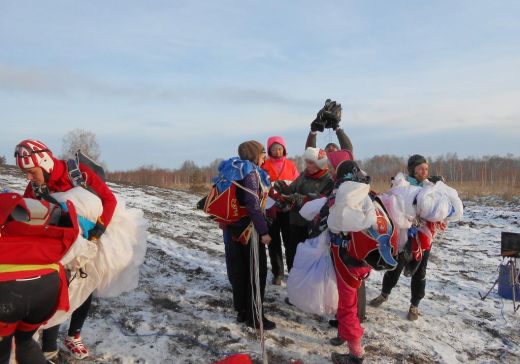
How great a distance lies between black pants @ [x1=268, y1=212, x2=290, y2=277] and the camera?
5.25 m

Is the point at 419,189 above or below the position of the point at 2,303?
above

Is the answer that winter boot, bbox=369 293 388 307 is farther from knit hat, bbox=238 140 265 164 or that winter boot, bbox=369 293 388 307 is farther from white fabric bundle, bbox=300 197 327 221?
knit hat, bbox=238 140 265 164

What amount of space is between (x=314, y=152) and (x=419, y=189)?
121 centimetres

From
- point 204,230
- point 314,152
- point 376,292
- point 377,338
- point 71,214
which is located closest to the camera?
point 71,214

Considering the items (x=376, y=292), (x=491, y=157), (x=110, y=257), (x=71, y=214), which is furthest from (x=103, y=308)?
(x=491, y=157)

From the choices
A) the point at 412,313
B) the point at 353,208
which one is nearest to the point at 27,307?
the point at 353,208

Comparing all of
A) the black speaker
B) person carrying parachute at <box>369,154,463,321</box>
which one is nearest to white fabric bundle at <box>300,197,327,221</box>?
person carrying parachute at <box>369,154,463,321</box>

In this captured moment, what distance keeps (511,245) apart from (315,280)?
341 centimetres

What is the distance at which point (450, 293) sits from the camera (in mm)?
5898

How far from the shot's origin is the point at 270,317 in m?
4.52

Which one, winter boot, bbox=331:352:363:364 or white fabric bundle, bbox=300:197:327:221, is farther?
white fabric bundle, bbox=300:197:327:221

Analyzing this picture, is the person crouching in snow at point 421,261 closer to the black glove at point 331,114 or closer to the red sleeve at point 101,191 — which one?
the black glove at point 331,114

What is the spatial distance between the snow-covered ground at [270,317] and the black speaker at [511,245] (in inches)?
27.2

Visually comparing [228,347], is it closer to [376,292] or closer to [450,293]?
[376,292]
